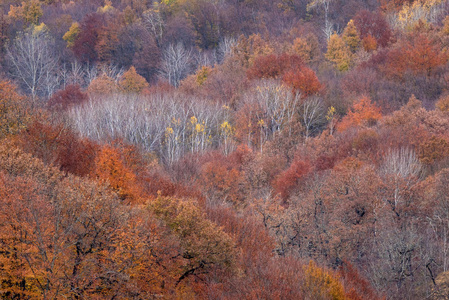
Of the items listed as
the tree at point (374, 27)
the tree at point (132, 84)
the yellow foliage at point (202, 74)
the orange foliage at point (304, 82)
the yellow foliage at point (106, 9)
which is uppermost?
the yellow foliage at point (106, 9)

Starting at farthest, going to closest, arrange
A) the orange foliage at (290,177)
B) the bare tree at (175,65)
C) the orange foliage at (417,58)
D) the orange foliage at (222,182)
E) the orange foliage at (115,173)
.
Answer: the bare tree at (175,65) → the orange foliage at (417,58) → the orange foliage at (222,182) → the orange foliage at (290,177) → the orange foliage at (115,173)

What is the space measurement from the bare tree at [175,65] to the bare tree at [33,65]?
67.9 feet

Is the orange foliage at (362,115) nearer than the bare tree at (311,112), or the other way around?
the orange foliage at (362,115)

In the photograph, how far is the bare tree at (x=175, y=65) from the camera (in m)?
105

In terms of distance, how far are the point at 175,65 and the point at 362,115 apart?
155ft

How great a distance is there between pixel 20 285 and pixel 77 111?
48.1 metres

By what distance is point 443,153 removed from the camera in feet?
176

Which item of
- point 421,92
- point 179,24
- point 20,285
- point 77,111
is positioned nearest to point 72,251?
point 20,285

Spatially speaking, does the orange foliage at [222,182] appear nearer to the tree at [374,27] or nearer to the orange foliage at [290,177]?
the orange foliage at [290,177]

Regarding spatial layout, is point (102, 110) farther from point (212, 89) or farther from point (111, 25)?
point (111, 25)

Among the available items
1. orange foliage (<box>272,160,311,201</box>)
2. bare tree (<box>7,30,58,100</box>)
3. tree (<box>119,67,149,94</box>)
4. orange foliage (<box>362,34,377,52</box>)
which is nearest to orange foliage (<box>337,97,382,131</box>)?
orange foliage (<box>272,160,311,201</box>)

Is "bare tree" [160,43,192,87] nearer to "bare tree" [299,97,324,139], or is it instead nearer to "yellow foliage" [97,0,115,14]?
"yellow foliage" [97,0,115,14]

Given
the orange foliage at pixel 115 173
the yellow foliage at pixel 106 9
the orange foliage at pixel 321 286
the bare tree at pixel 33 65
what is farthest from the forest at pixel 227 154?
the yellow foliage at pixel 106 9

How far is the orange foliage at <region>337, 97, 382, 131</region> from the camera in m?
68.2
